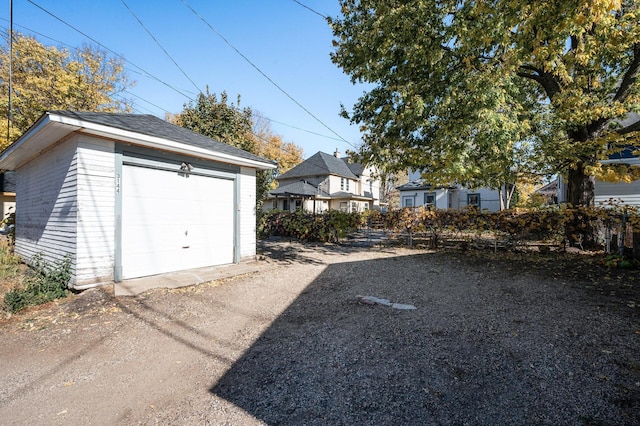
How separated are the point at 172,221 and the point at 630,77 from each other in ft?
41.7

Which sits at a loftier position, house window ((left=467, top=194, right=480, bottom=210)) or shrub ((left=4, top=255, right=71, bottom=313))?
house window ((left=467, top=194, right=480, bottom=210))

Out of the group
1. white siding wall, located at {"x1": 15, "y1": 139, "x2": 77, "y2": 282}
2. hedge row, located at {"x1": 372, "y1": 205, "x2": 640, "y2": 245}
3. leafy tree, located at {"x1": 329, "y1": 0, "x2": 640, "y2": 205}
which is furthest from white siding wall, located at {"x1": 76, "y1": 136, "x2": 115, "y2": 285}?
hedge row, located at {"x1": 372, "y1": 205, "x2": 640, "y2": 245}

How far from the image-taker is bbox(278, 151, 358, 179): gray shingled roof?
94.4 feet

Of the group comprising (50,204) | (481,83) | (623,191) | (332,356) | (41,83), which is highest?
(41,83)

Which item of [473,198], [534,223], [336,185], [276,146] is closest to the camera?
[534,223]

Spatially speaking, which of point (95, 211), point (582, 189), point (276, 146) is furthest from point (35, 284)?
point (276, 146)

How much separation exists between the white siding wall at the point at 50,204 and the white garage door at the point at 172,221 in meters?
0.87

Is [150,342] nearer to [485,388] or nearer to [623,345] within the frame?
[485,388]

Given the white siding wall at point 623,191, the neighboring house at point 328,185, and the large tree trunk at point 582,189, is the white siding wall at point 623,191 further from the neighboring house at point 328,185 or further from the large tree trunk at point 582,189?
the neighboring house at point 328,185

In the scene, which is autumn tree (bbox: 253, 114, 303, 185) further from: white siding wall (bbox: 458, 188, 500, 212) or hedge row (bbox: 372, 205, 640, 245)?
hedge row (bbox: 372, 205, 640, 245)

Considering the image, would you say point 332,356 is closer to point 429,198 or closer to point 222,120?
point 222,120

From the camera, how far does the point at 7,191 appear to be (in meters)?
12.7

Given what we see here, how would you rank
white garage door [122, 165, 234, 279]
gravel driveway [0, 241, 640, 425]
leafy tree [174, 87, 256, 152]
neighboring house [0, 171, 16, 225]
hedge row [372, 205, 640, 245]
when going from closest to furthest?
gravel driveway [0, 241, 640, 425], white garage door [122, 165, 234, 279], hedge row [372, 205, 640, 245], leafy tree [174, 87, 256, 152], neighboring house [0, 171, 16, 225]

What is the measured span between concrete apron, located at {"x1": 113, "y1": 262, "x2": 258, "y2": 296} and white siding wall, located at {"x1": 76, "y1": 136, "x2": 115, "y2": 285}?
49 centimetres
